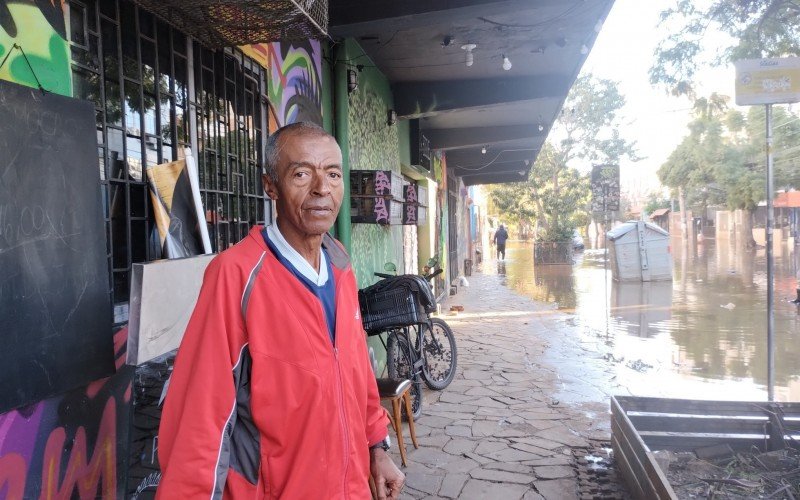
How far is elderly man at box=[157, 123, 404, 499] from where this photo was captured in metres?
1.42

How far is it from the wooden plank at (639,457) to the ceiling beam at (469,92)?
4968mm

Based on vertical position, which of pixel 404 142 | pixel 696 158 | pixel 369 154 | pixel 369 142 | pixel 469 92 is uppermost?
pixel 696 158

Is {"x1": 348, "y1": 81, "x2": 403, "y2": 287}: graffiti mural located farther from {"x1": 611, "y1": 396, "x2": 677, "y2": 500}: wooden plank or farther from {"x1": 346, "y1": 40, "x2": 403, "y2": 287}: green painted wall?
{"x1": 611, "y1": 396, "x2": 677, "y2": 500}: wooden plank

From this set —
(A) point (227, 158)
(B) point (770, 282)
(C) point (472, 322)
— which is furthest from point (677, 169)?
(A) point (227, 158)

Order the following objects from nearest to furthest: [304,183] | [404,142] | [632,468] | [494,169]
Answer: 1. [304,183]
2. [632,468]
3. [404,142]
4. [494,169]

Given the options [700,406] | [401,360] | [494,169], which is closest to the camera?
[700,406]

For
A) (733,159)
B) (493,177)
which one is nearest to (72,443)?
(493,177)

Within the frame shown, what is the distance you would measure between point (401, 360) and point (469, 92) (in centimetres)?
415

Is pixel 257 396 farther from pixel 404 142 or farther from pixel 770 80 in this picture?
pixel 404 142

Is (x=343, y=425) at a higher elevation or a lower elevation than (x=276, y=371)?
lower

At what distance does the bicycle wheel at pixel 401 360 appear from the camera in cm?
556

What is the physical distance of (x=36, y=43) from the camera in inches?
85.4

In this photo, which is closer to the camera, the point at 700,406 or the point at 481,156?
the point at 700,406

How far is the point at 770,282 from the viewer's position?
489 centimetres
